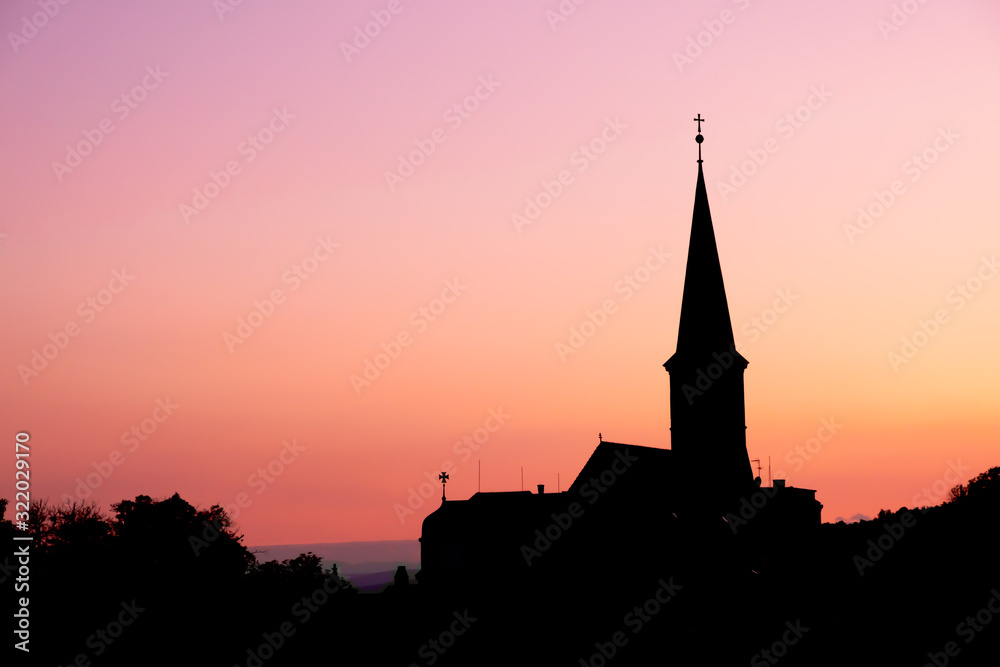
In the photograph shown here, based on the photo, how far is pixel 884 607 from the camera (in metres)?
52.6

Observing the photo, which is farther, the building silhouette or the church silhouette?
the building silhouette

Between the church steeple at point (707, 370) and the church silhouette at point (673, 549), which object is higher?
the church steeple at point (707, 370)

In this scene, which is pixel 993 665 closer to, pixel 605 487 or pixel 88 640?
pixel 605 487

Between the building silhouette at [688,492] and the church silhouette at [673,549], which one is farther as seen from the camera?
the building silhouette at [688,492]

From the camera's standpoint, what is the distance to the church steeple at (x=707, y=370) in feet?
194

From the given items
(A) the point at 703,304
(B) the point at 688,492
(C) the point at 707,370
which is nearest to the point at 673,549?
(B) the point at 688,492

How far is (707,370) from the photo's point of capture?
58938 millimetres

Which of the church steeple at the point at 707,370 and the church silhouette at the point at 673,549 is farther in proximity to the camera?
the church steeple at the point at 707,370

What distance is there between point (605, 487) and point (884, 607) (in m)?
20.7

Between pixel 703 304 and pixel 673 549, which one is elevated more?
pixel 703 304

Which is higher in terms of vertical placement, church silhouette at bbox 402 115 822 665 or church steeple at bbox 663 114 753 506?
church steeple at bbox 663 114 753 506

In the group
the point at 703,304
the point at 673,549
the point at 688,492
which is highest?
the point at 703,304

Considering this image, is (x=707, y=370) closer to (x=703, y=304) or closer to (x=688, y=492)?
(x=703, y=304)

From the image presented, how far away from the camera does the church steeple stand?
59000mm
